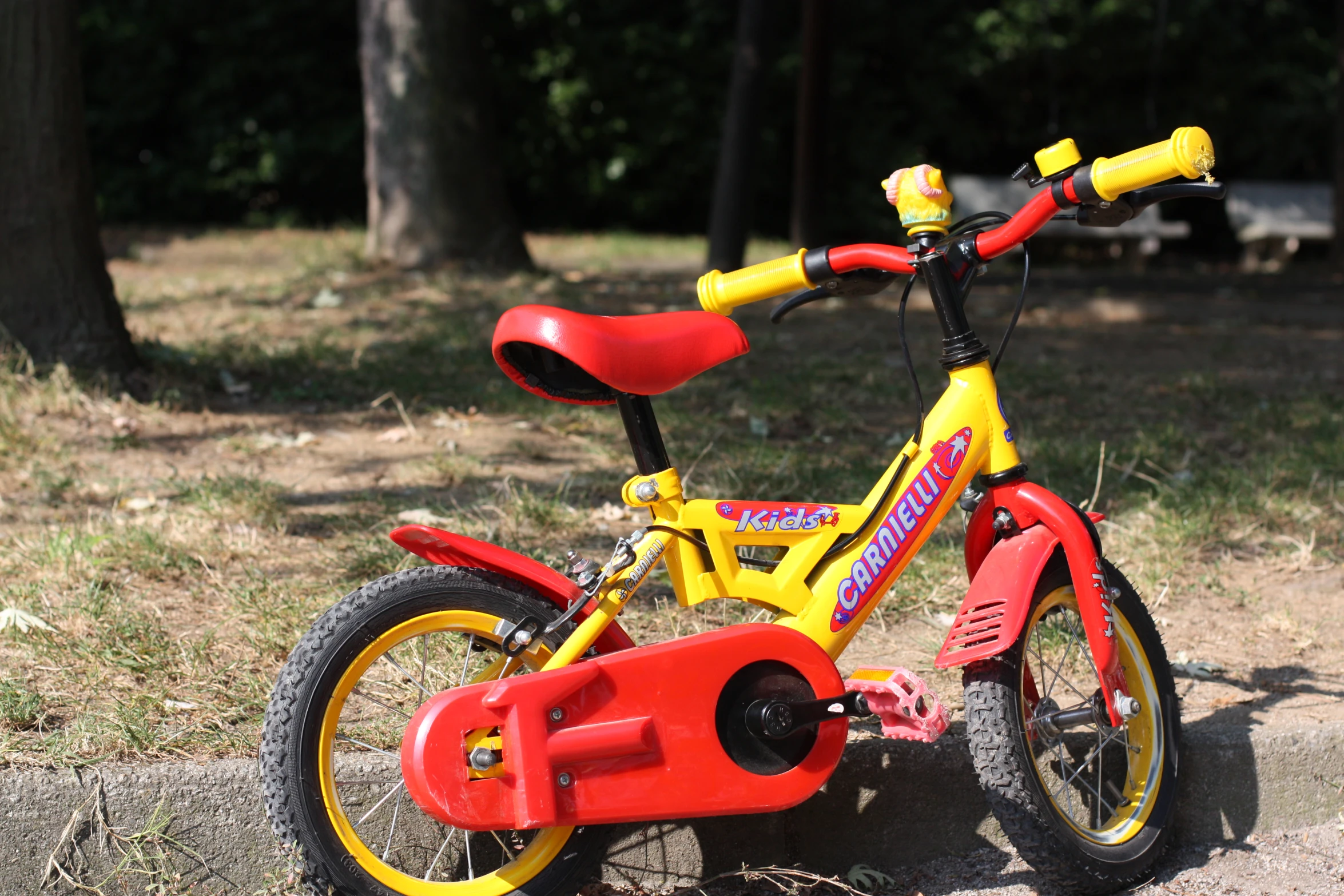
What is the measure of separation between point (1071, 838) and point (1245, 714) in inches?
31.4

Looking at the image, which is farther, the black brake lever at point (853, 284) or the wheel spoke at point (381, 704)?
the wheel spoke at point (381, 704)

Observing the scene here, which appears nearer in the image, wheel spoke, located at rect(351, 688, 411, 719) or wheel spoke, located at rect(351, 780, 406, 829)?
wheel spoke, located at rect(351, 780, 406, 829)

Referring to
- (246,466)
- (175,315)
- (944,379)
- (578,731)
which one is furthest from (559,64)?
(578,731)

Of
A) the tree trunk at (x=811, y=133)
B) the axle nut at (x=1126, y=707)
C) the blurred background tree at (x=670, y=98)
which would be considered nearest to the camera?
the axle nut at (x=1126, y=707)

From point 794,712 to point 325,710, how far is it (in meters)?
0.81

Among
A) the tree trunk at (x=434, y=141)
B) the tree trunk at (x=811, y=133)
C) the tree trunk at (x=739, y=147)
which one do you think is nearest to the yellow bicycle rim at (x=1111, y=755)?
the tree trunk at (x=739, y=147)

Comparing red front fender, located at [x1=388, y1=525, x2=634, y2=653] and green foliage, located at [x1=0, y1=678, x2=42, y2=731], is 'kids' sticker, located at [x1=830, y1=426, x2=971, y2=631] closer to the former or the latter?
red front fender, located at [x1=388, y1=525, x2=634, y2=653]

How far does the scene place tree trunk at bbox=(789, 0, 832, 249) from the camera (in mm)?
9781

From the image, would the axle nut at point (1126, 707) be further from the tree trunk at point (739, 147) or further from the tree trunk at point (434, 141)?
the tree trunk at point (434, 141)

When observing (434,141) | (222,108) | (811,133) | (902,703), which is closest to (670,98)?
(811,133)

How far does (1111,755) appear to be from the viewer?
8.62 feet

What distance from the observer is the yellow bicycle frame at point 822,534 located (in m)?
2.17

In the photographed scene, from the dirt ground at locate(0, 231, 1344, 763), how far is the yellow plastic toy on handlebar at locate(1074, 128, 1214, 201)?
48.5 inches

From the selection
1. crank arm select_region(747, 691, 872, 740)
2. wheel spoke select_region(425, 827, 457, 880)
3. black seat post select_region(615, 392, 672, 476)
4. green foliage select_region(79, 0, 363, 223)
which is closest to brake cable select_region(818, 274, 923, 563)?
crank arm select_region(747, 691, 872, 740)
